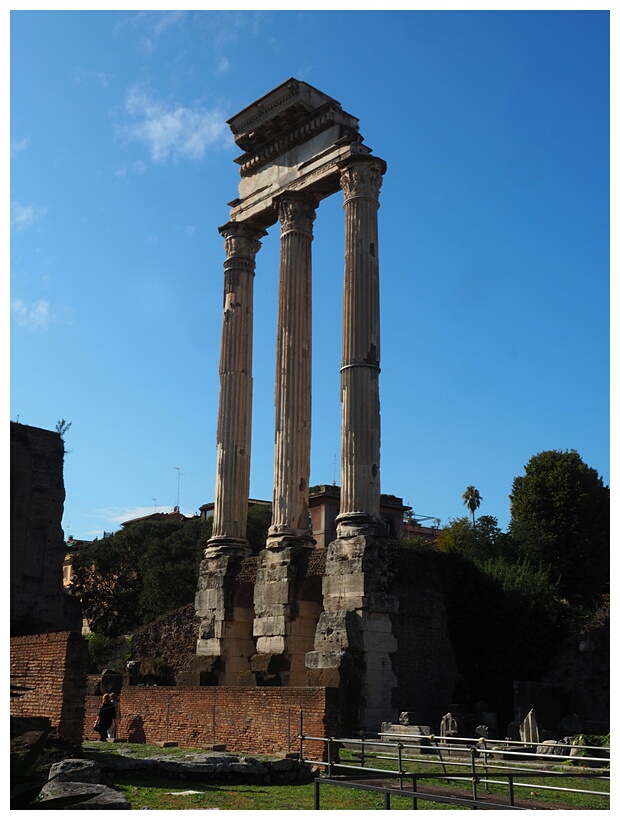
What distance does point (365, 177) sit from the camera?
896 inches

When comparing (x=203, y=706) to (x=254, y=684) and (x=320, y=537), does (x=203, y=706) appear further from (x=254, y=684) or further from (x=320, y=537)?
(x=320, y=537)

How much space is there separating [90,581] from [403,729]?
30686 mm

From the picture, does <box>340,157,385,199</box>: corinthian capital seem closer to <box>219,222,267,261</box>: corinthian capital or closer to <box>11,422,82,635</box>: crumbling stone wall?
<box>219,222,267,261</box>: corinthian capital

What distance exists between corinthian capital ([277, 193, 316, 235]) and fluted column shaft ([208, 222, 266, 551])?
2.15 m

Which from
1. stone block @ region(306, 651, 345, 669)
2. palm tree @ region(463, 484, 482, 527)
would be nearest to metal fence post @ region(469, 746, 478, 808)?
stone block @ region(306, 651, 345, 669)

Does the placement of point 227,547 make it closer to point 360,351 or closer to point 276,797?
point 360,351

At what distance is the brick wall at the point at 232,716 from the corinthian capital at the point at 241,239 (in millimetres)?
12927

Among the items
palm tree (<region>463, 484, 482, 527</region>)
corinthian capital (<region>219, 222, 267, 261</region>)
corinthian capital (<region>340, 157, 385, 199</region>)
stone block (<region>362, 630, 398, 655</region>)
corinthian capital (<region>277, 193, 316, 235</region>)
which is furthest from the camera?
palm tree (<region>463, 484, 482, 527</region>)

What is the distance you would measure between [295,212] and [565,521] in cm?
1921

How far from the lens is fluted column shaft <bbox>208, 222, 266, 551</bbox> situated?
25.1m

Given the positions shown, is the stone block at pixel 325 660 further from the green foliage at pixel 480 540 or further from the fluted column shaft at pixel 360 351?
the green foliage at pixel 480 540

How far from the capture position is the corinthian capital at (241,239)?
26.9 meters

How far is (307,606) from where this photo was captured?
22141mm
